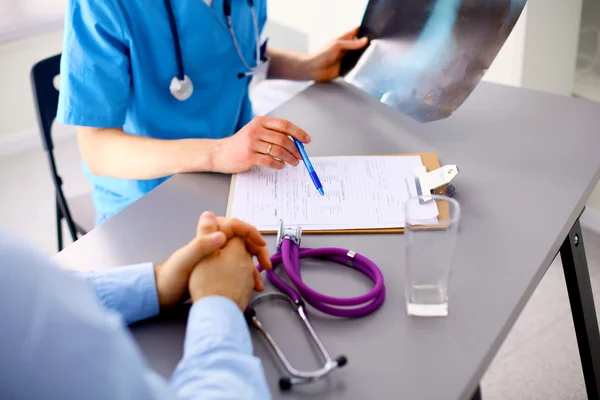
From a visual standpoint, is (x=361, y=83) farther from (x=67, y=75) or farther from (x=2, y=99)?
(x=2, y=99)

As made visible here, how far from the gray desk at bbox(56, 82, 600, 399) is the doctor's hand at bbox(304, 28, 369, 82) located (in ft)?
0.15

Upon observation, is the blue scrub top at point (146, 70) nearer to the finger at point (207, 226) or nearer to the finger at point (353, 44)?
the finger at point (353, 44)

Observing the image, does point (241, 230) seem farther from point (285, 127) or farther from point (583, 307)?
point (583, 307)

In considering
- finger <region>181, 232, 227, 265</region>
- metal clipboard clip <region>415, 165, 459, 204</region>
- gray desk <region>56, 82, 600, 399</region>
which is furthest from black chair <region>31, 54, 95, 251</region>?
metal clipboard clip <region>415, 165, 459, 204</region>

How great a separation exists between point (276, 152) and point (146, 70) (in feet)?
1.09

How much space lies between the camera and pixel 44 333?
0.42 metres

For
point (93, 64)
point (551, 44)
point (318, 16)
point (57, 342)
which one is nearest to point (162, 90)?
point (93, 64)

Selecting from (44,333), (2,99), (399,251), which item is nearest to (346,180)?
(399,251)

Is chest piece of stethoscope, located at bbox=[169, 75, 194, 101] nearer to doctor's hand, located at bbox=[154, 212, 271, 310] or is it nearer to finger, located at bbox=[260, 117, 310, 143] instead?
finger, located at bbox=[260, 117, 310, 143]

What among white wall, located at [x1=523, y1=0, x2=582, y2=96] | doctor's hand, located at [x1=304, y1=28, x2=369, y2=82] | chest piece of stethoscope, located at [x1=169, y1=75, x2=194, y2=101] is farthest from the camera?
white wall, located at [x1=523, y1=0, x2=582, y2=96]

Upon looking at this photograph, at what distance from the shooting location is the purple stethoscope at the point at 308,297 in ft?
2.17

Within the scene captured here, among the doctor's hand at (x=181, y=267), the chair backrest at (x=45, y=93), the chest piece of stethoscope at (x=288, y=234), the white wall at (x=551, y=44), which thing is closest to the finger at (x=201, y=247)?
the doctor's hand at (x=181, y=267)

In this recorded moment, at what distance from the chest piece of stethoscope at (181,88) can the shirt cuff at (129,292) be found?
508 mm

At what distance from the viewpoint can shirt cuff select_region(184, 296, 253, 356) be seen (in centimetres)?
64
